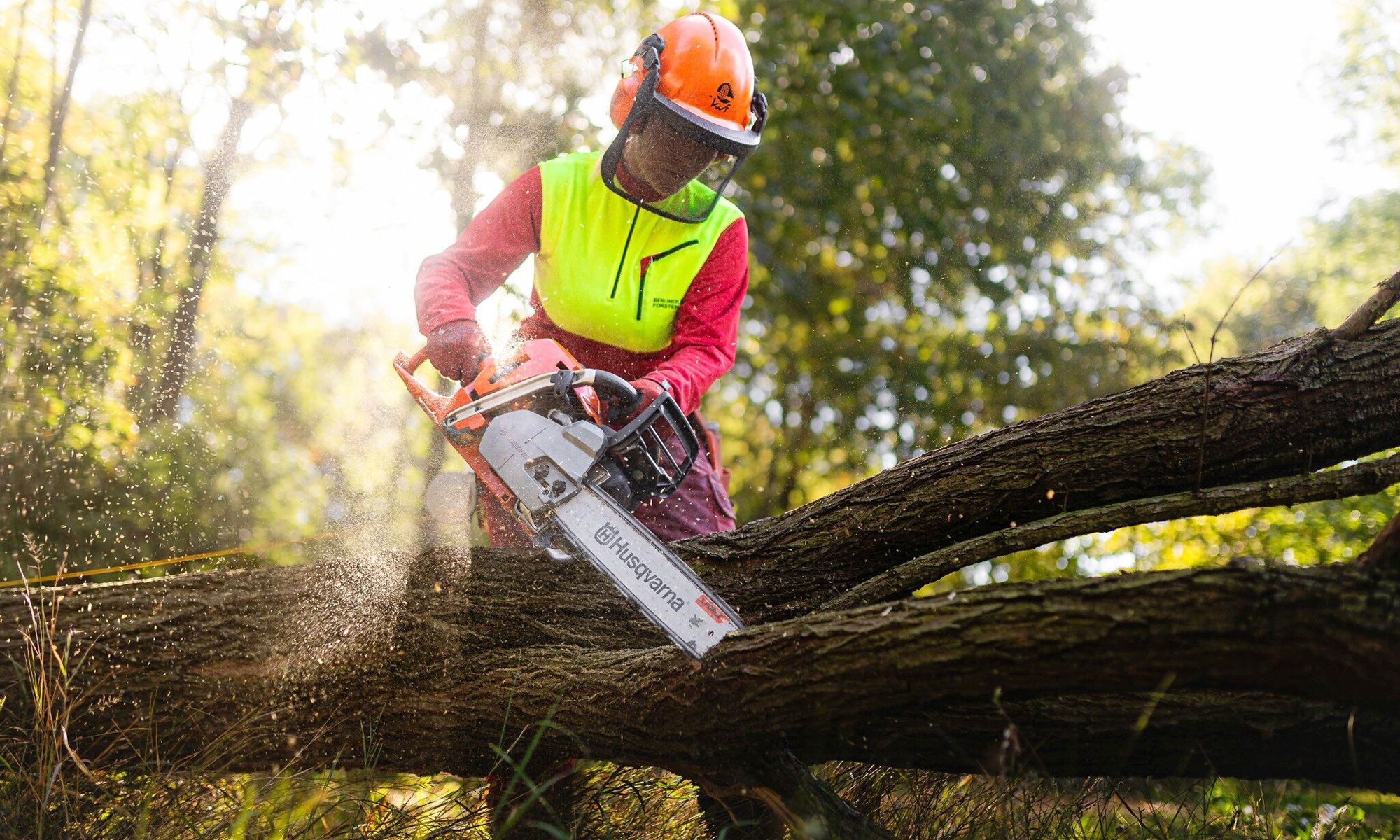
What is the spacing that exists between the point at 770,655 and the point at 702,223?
1735mm

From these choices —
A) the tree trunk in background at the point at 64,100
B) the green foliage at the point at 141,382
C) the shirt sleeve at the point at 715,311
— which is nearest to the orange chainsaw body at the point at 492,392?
the shirt sleeve at the point at 715,311

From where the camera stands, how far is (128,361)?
520cm

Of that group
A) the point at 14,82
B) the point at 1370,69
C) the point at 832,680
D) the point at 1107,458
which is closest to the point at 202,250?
the point at 14,82

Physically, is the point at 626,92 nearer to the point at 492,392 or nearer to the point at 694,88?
the point at 694,88

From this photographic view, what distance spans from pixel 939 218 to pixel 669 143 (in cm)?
406

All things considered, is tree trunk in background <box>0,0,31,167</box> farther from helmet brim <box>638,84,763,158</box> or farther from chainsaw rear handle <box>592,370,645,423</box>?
chainsaw rear handle <box>592,370,645,423</box>

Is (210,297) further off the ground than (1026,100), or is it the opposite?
(1026,100)

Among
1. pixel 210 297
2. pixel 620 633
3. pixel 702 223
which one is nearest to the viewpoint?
pixel 620 633

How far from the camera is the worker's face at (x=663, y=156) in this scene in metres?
2.64

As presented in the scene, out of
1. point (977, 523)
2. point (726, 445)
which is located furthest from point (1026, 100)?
point (977, 523)

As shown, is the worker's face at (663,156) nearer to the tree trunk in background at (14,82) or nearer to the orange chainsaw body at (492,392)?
the orange chainsaw body at (492,392)

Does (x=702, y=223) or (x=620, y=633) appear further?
(x=702, y=223)

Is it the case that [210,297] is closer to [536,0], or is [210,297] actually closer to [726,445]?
[536,0]

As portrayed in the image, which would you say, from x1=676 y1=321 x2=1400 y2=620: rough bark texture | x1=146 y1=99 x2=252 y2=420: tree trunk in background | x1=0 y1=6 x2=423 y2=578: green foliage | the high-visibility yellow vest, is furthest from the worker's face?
x1=146 y1=99 x2=252 y2=420: tree trunk in background
